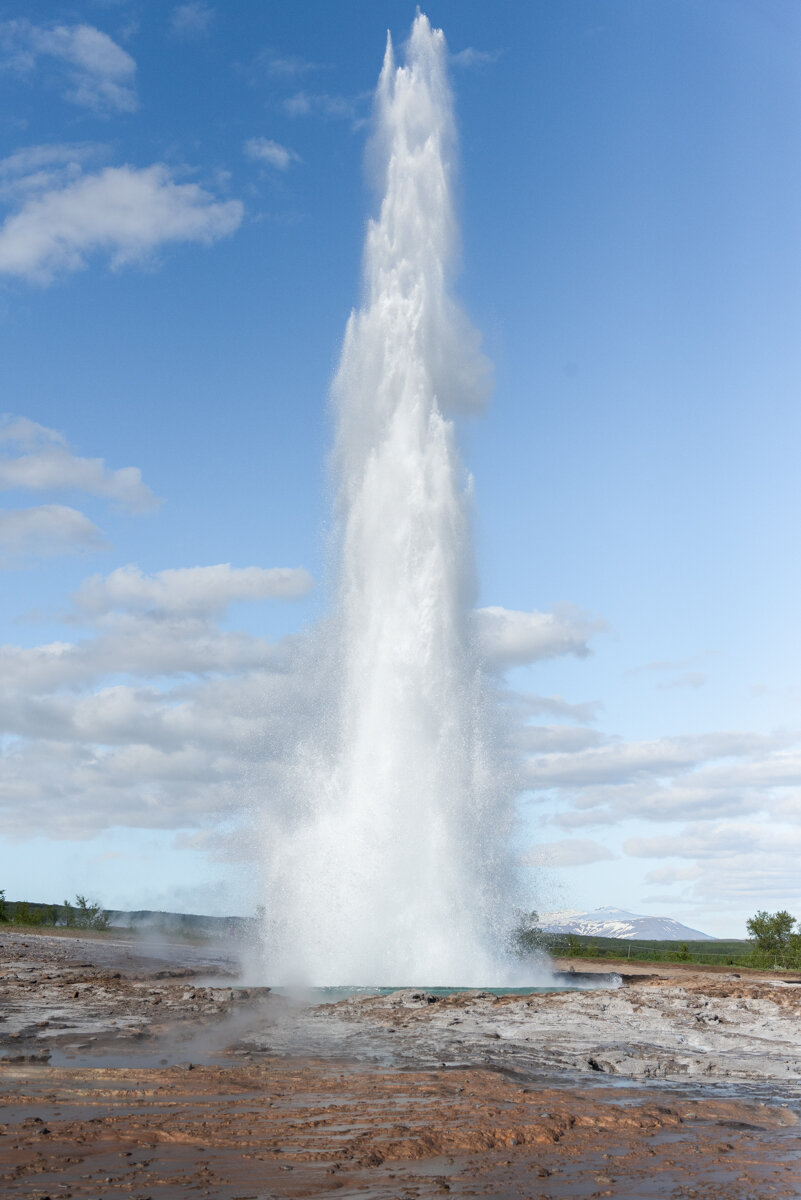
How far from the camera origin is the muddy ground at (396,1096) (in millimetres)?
7781

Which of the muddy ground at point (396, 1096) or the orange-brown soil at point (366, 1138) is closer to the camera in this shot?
the orange-brown soil at point (366, 1138)

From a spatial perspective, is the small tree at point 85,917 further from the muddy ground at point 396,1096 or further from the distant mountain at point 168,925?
the muddy ground at point 396,1096

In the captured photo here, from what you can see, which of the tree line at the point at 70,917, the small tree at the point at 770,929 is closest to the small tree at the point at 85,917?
the tree line at the point at 70,917

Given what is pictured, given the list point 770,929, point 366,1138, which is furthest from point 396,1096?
point 770,929

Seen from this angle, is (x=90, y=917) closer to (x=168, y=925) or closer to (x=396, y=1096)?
(x=168, y=925)

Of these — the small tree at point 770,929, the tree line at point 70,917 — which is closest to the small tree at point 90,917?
the tree line at point 70,917

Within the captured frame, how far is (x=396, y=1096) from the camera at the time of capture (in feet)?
36.2

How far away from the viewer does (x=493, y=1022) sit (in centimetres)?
1825

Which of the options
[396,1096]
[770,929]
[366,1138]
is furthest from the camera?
[770,929]

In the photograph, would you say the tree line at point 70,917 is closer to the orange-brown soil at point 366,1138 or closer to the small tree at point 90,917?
the small tree at point 90,917

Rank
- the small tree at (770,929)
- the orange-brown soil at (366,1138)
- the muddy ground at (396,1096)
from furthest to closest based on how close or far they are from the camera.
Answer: the small tree at (770,929) → the muddy ground at (396,1096) → the orange-brown soil at (366,1138)

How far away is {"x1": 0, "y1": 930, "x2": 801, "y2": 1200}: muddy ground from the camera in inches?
Result: 306

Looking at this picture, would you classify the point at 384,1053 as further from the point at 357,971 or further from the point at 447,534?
the point at 447,534

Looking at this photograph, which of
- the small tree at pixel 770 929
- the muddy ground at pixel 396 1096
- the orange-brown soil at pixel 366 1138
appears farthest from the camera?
the small tree at pixel 770 929
